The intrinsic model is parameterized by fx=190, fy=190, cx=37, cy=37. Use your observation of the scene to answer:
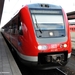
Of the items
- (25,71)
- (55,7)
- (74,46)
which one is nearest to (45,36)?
(55,7)

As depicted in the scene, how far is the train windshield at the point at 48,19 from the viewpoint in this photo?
21.9 ft

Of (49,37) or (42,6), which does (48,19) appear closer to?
(42,6)

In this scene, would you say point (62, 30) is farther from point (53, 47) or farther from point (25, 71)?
point (25, 71)

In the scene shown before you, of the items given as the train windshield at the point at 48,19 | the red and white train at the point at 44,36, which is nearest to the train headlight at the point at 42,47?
the red and white train at the point at 44,36

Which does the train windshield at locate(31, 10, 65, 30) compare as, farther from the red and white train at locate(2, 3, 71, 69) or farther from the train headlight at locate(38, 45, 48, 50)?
the train headlight at locate(38, 45, 48, 50)

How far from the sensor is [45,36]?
6441 millimetres

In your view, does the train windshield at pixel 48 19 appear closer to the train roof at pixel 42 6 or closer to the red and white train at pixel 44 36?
the red and white train at pixel 44 36

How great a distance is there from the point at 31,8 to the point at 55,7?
3.12 ft

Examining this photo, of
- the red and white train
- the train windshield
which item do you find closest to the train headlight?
the red and white train

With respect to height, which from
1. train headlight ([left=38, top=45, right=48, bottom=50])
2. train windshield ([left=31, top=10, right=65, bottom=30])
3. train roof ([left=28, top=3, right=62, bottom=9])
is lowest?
train headlight ([left=38, top=45, right=48, bottom=50])

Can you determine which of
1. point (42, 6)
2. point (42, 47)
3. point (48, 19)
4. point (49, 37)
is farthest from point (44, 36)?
point (42, 6)

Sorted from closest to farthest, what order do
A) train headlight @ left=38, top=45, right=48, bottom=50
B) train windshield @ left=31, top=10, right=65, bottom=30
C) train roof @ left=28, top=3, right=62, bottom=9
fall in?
train headlight @ left=38, top=45, right=48, bottom=50
train windshield @ left=31, top=10, right=65, bottom=30
train roof @ left=28, top=3, right=62, bottom=9

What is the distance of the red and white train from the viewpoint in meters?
6.26

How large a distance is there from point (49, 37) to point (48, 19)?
772 millimetres
